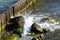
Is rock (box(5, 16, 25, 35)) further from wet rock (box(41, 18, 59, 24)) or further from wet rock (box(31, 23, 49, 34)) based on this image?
wet rock (box(41, 18, 59, 24))

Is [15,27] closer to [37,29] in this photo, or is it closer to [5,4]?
[37,29]

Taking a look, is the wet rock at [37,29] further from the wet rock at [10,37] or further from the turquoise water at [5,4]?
the turquoise water at [5,4]

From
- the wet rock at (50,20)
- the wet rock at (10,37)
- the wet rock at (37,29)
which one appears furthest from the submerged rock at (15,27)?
the wet rock at (50,20)

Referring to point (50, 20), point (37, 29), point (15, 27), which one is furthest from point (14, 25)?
point (50, 20)

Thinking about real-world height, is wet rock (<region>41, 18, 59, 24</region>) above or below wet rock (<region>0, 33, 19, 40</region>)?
above

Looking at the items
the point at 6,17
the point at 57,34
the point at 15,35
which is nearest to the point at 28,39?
the point at 15,35

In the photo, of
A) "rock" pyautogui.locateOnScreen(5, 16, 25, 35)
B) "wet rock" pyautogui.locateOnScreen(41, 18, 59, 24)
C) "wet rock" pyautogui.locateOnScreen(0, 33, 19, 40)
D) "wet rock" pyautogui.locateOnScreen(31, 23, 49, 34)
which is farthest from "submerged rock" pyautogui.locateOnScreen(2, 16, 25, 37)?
"wet rock" pyautogui.locateOnScreen(41, 18, 59, 24)

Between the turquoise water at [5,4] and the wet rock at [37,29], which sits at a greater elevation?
the turquoise water at [5,4]

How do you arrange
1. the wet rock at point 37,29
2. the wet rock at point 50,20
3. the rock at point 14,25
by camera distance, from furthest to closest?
the wet rock at point 50,20 → the rock at point 14,25 → the wet rock at point 37,29

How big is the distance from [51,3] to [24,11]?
4.56 meters

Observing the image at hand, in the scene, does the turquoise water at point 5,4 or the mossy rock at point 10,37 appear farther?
the turquoise water at point 5,4

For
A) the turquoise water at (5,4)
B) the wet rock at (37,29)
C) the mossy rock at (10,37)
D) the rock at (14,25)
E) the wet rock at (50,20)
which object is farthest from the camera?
the turquoise water at (5,4)

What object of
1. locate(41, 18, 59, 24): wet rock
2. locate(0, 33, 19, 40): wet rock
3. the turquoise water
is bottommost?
locate(0, 33, 19, 40): wet rock

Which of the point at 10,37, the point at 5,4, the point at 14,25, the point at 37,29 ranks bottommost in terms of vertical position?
the point at 10,37
